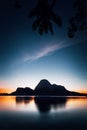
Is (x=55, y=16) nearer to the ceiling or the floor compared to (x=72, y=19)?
nearer to the floor

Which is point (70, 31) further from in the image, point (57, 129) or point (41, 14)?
point (57, 129)

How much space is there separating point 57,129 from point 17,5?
1008 inches

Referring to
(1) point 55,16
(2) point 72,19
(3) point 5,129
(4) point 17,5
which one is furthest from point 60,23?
(3) point 5,129

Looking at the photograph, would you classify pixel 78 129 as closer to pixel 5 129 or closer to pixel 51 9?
pixel 5 129

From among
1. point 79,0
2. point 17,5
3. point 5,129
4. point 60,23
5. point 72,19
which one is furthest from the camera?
point 5,129

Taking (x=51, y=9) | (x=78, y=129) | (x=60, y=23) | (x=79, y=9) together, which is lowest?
(x=78, y=129)

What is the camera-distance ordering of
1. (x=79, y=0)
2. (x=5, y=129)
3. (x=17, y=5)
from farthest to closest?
(x=5, y=129)
(x=79, y=0)
(x=17, y=5)

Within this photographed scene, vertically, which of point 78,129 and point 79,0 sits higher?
point 79,0

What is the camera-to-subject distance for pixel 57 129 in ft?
95.6

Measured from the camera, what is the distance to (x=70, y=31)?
5.96m

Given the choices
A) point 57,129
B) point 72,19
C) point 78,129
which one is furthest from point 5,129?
point 72,19

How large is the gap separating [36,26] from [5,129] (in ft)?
81.0

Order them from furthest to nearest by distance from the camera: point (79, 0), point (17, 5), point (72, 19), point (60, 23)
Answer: point (72, 19)
point (79, 0)
point (17, 5)
point (60, 23)

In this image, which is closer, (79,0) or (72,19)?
(79,0)
